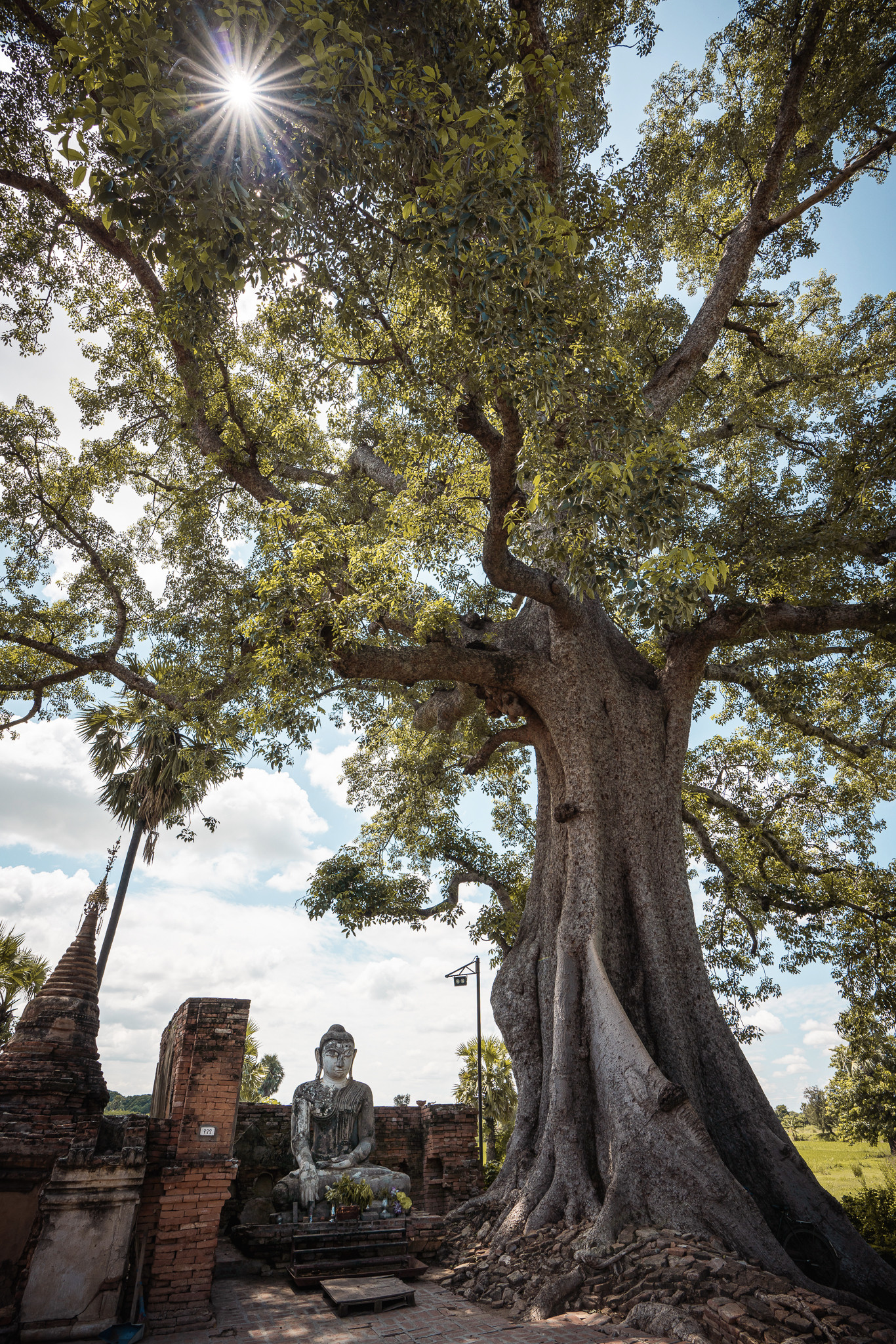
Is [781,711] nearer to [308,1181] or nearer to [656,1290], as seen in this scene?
[656,1290]

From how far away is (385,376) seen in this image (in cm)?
980

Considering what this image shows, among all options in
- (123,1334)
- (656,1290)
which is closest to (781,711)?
(656,1290)

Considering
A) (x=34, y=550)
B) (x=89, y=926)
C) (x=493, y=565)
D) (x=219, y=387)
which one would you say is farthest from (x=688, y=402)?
(x=89, y=926)

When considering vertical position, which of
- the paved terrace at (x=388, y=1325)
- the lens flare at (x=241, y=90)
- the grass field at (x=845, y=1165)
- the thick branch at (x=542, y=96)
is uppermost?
the thick branch at (x=542, y=96)

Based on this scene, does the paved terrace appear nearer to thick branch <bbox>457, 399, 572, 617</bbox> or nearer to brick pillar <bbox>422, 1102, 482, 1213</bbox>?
brick pillar <bbox>422, 1102, 482, 1213</bbox>

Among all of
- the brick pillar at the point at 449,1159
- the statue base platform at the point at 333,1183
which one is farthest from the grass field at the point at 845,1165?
the statue base platform at the point at 333,1183

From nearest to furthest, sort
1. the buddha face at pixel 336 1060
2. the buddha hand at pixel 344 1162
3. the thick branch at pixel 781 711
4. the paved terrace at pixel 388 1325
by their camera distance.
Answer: the paved terrace at pixel 388 1325 < the buddha hand at pixel 344 1162 < the buddha face at pixel 336 1060 < the thick branch at pixel 781 711

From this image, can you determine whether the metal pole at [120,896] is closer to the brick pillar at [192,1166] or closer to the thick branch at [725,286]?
the brick pillar at [192,1166]

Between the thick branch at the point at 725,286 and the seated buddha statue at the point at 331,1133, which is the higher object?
the thick branch at the point at 725,286

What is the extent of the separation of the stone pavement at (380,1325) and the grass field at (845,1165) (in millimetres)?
7632

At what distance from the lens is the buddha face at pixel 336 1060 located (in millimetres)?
7883

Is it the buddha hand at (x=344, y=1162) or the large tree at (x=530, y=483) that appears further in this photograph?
the buddha hand at (x=344, y=1162)

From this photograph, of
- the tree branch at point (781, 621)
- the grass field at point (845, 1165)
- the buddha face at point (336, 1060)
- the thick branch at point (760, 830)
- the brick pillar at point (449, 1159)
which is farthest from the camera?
the grass field at point (845, 1165)

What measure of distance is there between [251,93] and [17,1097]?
26.4 ft
